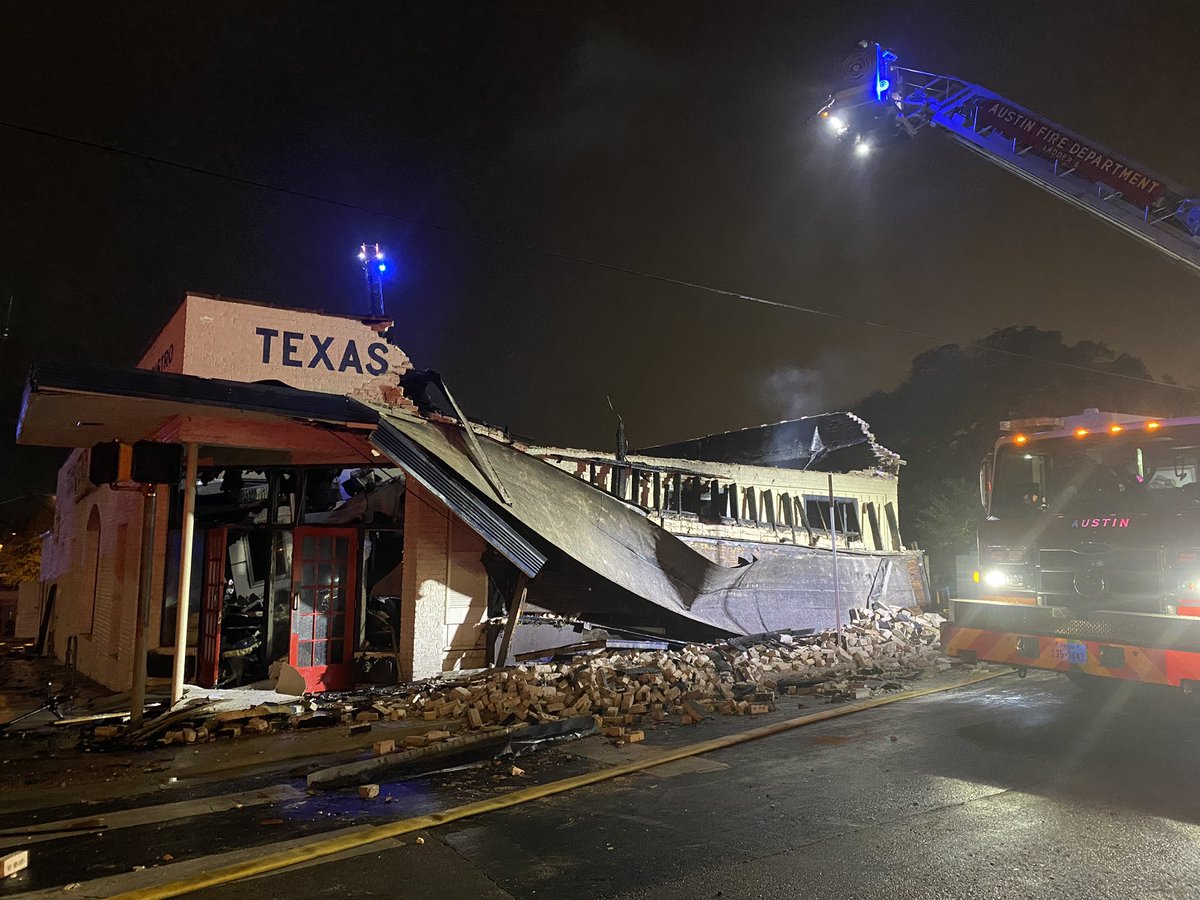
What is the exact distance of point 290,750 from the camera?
286 inches

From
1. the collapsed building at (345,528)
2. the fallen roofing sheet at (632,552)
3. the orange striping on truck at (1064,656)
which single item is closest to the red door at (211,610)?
the collapsed building at (345,528)

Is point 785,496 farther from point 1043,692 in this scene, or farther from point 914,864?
point 914,864

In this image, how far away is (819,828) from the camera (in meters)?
4.82

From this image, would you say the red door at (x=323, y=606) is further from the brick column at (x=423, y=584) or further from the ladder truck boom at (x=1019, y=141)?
the ladder truck boom at (x=1019, y=141)

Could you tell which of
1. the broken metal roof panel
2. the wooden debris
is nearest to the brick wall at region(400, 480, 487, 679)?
the broken metal roof panel

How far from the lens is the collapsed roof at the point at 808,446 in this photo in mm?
17922

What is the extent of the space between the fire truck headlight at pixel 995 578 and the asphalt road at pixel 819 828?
1434 mm

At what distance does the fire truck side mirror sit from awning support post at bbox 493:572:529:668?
19.0ft

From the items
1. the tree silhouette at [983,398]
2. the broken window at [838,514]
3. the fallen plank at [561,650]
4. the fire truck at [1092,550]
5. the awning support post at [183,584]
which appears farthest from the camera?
the tree silhouette at [983,398]

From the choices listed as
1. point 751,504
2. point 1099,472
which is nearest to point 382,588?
point 751,504

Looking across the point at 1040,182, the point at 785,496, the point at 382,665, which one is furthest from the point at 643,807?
the point at 1040,182

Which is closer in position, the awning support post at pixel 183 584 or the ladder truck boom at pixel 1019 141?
the awning support post at pixel 183 584

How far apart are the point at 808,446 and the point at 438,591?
37.0 feet

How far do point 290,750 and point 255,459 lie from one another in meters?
4.45
